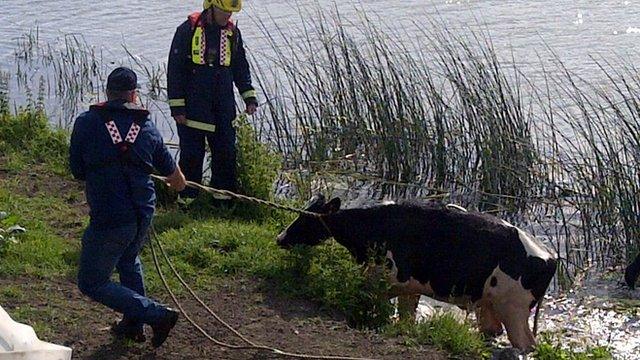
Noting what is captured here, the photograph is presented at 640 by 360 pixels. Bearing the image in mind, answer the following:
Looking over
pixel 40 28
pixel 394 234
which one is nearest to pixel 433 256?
pixel 394 234

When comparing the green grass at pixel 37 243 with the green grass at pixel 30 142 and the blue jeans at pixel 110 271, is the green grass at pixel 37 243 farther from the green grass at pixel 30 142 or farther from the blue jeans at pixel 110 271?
the blue jeans at pixel 110 271

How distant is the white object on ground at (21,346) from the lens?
14.8 ft

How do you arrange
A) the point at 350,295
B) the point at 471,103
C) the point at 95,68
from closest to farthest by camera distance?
the point at 350,295 < the point at 471,103 < the point at 95,68

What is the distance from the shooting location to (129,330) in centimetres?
629

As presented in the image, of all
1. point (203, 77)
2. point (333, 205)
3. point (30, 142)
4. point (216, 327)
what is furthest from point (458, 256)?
point (30, 142)

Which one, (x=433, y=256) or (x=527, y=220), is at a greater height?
(x=433, y=256)

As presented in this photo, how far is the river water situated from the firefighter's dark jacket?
4.54 meters

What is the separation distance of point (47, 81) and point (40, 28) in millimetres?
3499

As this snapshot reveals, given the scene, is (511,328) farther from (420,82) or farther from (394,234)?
(420,82)

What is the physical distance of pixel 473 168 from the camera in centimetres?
1143

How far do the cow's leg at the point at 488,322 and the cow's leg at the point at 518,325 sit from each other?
0.82ft

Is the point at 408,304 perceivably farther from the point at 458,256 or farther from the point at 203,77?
the point at 203,77

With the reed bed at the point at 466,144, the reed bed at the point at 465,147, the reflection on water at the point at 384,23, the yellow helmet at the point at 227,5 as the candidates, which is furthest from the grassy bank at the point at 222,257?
the reflection on water at the point at 384,23

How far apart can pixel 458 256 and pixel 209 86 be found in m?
2.53
